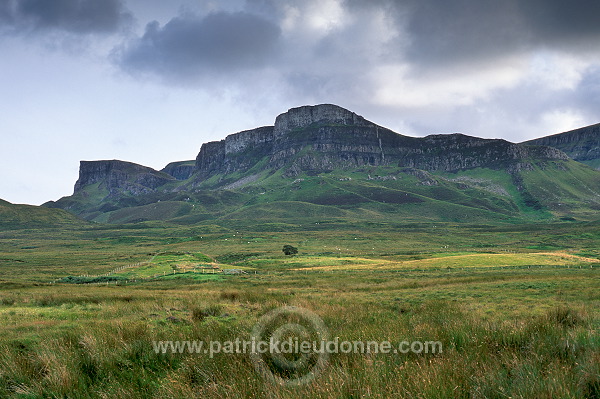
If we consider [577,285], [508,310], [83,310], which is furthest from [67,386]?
[577,285]

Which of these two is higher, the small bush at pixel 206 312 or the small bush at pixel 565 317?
the small bush at pixel 565 317

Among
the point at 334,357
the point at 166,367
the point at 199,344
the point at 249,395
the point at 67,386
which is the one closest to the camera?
the point at 249,395

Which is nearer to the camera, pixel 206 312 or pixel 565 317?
pixel 565 317

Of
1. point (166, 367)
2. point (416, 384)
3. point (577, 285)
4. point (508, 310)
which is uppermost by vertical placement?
point (416, 384)

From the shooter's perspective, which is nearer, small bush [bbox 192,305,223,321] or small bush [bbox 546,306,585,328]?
small bush [bbox 546,306,585,328]

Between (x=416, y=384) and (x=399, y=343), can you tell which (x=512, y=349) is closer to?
(x=399, y=343)

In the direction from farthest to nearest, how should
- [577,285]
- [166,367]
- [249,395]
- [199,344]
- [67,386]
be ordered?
[577,285] → [199,344] → [166,367] → [67,386] → [249,395]

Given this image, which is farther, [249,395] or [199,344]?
[199,344]

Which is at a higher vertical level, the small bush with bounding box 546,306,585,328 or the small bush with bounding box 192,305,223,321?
the small bush with bounding box 546,306,585,328

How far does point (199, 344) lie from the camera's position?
7.02m

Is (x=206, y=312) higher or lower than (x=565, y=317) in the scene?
lower

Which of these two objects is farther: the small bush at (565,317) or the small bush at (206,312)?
the small bush at (206,312)

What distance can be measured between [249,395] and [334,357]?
1798mm

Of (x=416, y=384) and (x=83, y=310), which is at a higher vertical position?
(x=416, y=384)
